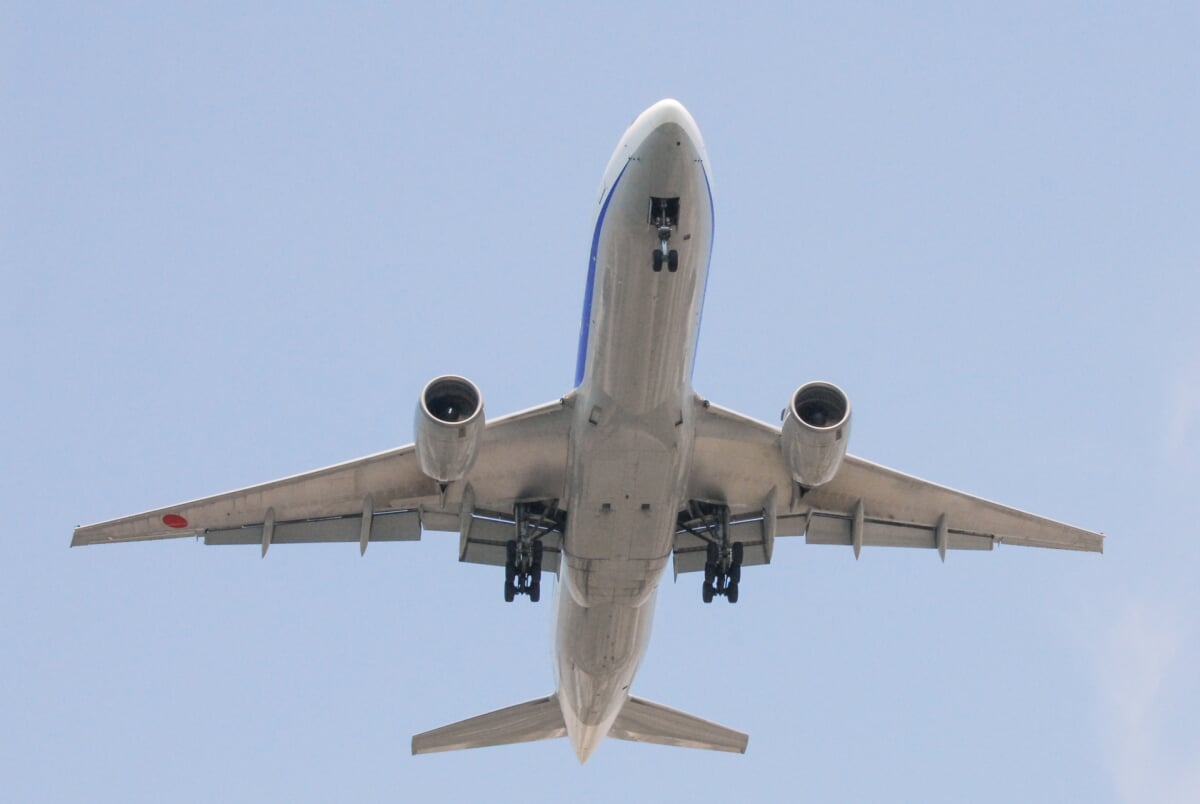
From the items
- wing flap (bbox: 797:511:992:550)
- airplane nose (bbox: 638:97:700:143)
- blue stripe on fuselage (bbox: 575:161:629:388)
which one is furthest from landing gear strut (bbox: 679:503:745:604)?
airplane nose (bbox: 638:97:700:143)

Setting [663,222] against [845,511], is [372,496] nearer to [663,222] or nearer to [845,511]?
[663,222]

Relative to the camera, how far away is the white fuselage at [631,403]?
19.0 meters

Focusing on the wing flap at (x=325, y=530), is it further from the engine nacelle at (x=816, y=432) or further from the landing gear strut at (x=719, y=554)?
the engine nacelle at (x=816, y=432)

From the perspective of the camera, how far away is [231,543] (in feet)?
80.0

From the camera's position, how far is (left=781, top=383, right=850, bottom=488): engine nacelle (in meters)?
21.0

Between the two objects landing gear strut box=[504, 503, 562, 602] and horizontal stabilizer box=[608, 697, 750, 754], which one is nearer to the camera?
landing gear strut box=[504, 503, 562, 602]

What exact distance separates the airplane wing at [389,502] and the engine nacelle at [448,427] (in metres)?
1.14

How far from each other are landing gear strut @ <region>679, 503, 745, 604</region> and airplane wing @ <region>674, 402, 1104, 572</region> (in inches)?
6.8

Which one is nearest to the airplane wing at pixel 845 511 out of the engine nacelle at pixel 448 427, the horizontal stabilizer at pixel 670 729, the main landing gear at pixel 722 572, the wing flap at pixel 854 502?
the wing flap at pixel 854 502

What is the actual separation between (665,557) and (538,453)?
7.95 feet

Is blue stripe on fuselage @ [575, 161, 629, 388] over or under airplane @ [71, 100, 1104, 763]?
over

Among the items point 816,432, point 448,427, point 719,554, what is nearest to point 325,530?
point 448,427

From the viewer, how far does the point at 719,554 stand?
2341cm

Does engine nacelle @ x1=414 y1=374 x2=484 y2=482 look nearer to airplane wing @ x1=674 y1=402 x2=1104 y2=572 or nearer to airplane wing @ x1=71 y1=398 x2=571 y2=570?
airplane wing @ x1=71 y1=398 x2=571 y2=570
